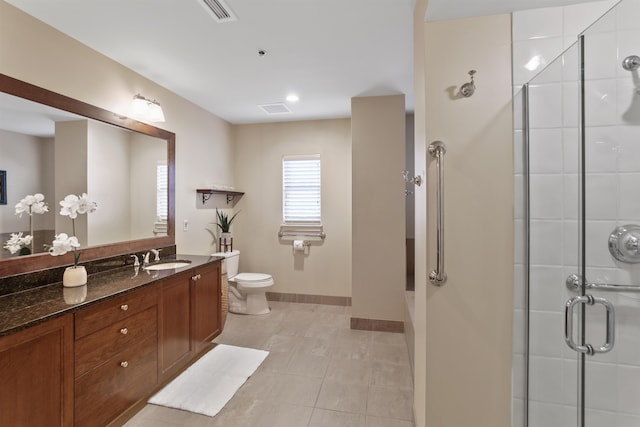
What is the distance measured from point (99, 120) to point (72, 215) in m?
0.78

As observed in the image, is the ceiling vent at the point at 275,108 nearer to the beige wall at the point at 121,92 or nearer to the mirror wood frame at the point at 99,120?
the beige wall at the point at 121,92

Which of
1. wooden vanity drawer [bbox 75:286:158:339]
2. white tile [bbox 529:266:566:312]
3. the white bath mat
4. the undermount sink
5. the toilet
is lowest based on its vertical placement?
the white bath mat

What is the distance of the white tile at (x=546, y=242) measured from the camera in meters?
1.31

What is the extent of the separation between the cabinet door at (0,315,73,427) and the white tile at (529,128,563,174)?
232 centimetres

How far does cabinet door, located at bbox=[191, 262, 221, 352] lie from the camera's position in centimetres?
244

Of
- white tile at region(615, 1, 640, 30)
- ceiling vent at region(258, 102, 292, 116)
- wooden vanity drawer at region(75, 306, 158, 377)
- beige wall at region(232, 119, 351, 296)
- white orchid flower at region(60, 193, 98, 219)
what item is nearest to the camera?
white tile at region(615, 1, 640, 30)

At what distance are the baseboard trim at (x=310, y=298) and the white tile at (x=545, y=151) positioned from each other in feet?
9.89

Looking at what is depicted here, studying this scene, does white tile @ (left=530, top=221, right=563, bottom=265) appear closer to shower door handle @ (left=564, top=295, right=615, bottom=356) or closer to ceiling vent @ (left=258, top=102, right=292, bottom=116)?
shower door handle @ (left=564, top=295, right=615, bottom=356)

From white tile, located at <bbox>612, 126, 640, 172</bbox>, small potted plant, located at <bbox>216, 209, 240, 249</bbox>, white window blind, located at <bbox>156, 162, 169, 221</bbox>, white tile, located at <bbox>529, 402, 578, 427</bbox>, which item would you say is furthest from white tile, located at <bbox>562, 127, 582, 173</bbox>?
small potted plant, located at <bbox>216, 209, 240, 249</bbox>

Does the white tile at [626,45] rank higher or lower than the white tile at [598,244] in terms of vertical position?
higher

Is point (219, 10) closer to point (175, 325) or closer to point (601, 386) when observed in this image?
point (175, 325)

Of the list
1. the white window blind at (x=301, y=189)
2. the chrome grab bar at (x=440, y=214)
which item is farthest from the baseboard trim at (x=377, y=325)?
the chrome grab bar at (x=440, y=214)

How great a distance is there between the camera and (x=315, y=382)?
2221 mm

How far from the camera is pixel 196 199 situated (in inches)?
135
